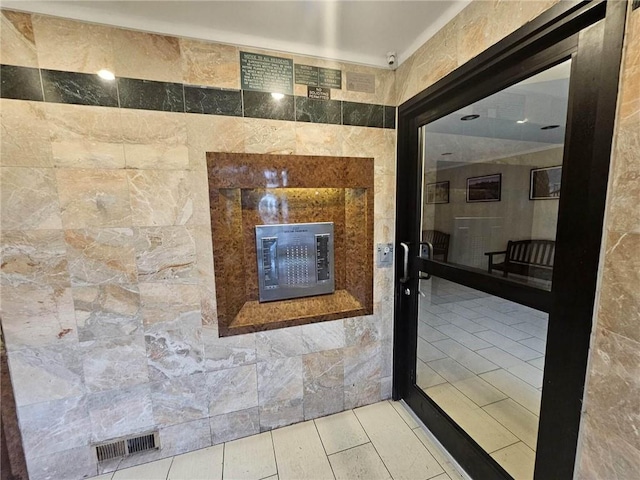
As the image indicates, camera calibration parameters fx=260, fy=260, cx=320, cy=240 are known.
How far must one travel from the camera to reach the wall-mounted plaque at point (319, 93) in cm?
161

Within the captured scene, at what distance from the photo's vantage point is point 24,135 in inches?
49.3

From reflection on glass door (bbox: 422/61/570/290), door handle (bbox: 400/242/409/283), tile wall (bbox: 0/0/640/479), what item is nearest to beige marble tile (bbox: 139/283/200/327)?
tile wall (bbox: 0/0/640/479)

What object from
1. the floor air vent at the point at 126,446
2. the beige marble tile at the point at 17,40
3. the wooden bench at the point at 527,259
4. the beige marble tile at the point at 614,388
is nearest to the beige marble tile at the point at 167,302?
the floor air vent at the point at 126,446

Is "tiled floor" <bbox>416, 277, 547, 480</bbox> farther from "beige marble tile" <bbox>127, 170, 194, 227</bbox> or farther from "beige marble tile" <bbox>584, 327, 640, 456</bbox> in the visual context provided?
"beige marble tile" <bbox>127, 170, 194, 227</bbox>

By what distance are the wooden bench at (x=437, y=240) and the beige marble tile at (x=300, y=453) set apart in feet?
4.68

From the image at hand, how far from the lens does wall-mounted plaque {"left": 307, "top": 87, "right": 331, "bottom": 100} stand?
5.29 feet

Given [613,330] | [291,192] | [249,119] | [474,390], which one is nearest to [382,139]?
[291,192]

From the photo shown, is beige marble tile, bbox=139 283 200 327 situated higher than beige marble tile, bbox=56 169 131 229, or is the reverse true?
beige marble tile, bbox=56 169 131 229

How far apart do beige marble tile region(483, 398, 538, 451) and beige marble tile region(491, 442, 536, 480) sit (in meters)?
0.04

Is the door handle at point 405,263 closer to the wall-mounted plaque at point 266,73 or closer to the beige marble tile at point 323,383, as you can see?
the beige marble tile at point 323,383

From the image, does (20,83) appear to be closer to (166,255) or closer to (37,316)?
(166,255)

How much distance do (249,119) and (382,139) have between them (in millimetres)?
876

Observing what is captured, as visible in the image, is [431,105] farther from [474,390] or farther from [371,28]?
[474,390]

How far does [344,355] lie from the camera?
6.08 feet
